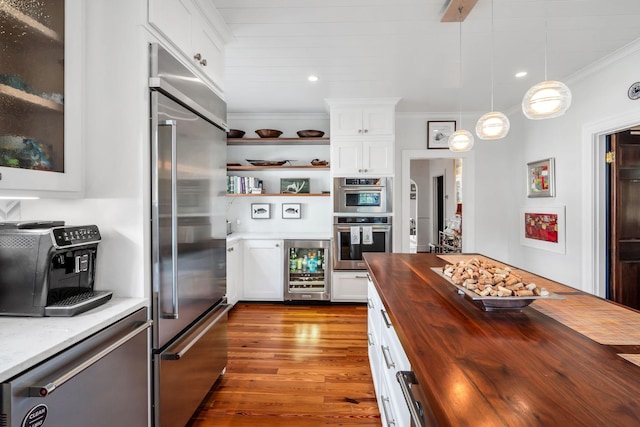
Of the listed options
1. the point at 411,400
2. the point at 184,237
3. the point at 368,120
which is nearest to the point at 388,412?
the point at 411,400

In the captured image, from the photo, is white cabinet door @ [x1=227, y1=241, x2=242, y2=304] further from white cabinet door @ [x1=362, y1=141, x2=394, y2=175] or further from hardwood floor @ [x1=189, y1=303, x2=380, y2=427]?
white cabinet door @ [x1=362, y1=141, x2=394, y2=175]

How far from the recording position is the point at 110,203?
145cm

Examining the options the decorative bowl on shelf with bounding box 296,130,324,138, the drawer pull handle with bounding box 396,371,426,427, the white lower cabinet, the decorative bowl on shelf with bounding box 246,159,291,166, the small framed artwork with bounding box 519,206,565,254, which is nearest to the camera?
the drawer pull handle with bounding box 396,371,426,427

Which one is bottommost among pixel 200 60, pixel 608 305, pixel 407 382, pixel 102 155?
pixel 407 382

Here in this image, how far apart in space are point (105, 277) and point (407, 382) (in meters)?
1.36

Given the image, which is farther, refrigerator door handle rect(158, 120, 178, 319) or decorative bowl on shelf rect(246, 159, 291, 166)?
decorative bowl on shelf rect(246, 159, 291, 166)

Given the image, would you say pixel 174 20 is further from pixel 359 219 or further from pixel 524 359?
pixel 359 219

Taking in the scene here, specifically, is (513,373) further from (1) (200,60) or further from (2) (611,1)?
(2) (611,1)

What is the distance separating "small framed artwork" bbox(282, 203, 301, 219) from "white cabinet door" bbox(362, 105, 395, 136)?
1396 millimetres

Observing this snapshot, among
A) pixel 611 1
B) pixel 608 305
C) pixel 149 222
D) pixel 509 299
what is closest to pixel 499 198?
pixel 611 1

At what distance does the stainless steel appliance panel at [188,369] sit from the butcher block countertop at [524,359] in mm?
1057

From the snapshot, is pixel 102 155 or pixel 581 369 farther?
pixel 102 155

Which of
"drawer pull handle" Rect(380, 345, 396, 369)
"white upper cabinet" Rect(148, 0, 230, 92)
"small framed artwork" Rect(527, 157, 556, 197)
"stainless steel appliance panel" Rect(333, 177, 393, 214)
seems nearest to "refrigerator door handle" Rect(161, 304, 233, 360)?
"drawer pull handle" Rect(380, 345, 396, 369)

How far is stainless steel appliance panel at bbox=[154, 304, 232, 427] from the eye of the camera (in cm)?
151
